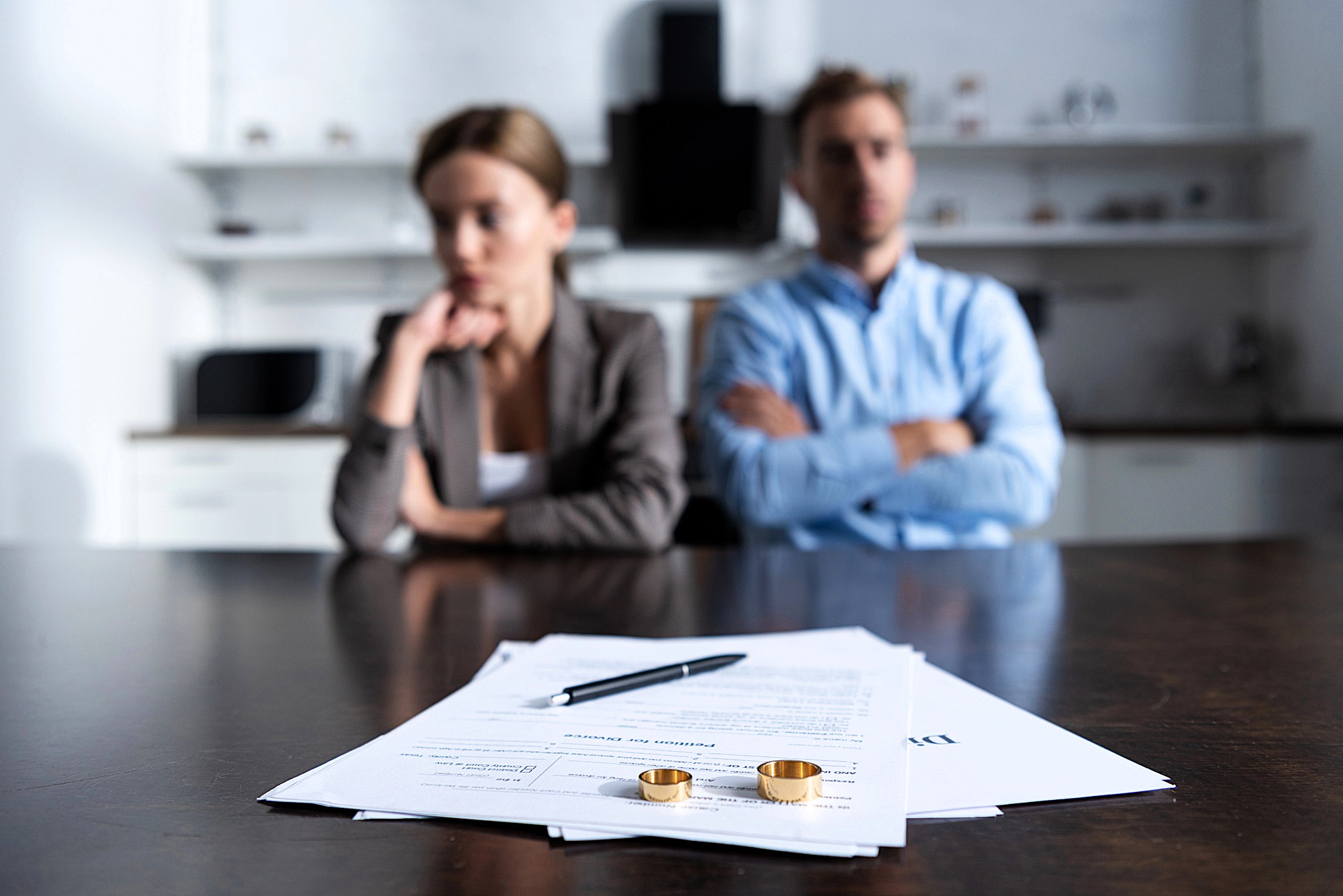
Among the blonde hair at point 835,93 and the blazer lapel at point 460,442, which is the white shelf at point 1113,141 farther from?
the blazer lapel at point 460,442

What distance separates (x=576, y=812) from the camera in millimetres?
312

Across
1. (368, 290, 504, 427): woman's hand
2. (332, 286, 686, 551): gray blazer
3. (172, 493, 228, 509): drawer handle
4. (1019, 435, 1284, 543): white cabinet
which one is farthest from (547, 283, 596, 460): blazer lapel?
(172, 493, 228, 509): drawer handle

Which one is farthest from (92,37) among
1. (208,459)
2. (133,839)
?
(133,839)

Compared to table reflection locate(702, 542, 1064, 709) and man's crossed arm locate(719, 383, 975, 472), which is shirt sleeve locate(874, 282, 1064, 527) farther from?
table reflection locate(702, 542, 1064, 709)

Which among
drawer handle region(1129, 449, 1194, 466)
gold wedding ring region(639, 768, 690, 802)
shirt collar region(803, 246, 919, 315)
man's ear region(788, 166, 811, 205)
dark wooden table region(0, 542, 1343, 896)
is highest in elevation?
man's ear region(788, 166, 811, 205)

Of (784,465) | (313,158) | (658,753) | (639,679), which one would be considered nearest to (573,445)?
(784,465)

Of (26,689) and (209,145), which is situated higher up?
(209,145)

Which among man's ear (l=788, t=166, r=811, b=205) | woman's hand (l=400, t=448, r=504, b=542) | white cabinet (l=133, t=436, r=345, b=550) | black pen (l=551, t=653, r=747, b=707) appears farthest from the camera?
white cabinet (l=133, t=436, r=345, b=550)

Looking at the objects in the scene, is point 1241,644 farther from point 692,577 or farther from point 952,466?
point 952,466

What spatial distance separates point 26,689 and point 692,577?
516 mm

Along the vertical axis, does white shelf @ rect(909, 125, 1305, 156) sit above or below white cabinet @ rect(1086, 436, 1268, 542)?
above

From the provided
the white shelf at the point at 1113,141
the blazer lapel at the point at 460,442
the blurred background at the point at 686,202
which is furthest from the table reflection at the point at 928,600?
the white shelf at the point at 1113,141

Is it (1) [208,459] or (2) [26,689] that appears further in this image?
(1) [208,459]

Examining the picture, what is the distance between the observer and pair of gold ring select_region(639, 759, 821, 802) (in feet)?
1.03
